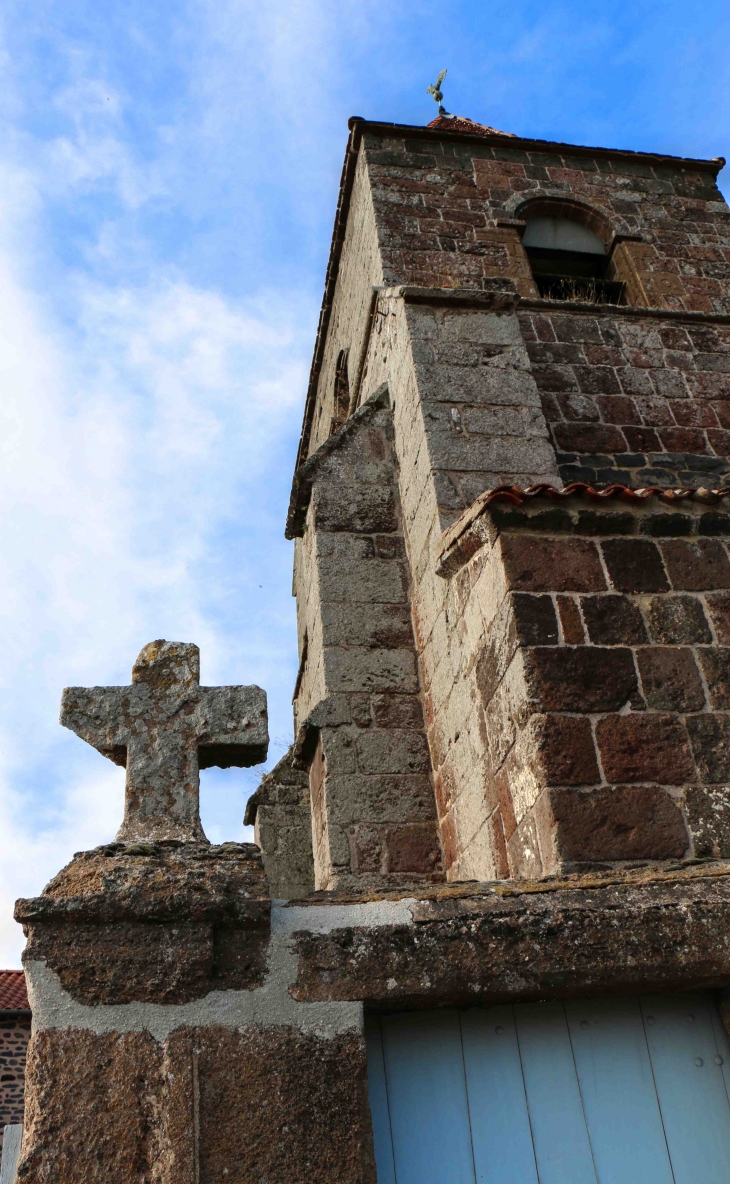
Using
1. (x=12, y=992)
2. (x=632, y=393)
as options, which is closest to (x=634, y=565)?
(x=632, y=393)

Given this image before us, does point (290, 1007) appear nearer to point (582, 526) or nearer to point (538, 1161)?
point (538, 1161)

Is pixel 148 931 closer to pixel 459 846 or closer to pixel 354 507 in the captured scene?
pixel 459 846

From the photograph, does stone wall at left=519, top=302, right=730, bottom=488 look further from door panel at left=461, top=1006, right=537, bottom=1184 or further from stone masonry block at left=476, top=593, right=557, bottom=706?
door panel at left=461, top=1006, right=537, bottom=1184

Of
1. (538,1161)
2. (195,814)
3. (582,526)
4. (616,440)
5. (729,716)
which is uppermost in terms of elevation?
(616,440)

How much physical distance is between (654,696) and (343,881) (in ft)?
6.75

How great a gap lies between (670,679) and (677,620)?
0.27 meters

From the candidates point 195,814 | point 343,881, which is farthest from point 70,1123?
point 343,881

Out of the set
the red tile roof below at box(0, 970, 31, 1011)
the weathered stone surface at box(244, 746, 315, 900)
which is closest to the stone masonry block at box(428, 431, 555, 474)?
the weathered stone surface at box(244, 746, 315, 900)

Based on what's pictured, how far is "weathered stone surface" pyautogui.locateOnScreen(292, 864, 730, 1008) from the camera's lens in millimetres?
2506

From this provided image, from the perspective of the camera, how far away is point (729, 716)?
360 cm

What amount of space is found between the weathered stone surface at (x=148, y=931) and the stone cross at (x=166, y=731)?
28cm

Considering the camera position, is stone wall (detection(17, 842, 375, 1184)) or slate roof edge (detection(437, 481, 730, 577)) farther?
slate roof edge (detection(437, 481, 730, 577))

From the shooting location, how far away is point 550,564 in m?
3.85

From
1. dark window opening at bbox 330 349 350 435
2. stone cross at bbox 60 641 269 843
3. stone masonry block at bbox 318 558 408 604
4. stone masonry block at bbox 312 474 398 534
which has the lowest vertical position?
stone cross at bbox 60 641 269 843
